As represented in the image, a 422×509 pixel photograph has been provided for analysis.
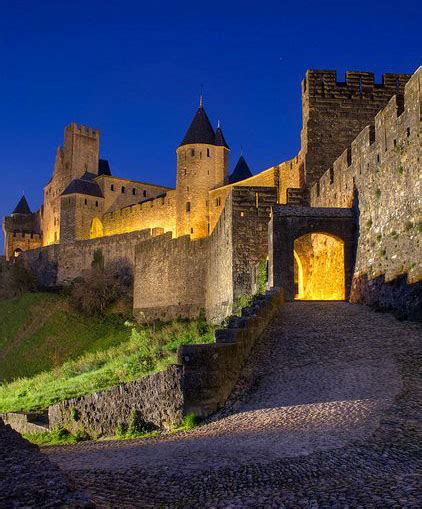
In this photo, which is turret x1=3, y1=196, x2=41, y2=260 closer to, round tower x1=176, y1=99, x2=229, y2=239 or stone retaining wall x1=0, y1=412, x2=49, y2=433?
round tower x1=176, y1=99, x2=229, y2=239

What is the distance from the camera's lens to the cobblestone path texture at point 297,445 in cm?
457

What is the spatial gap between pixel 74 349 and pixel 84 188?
28250 mm

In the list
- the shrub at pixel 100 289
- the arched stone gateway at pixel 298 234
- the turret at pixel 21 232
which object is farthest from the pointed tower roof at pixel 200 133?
the arched stone gateway at pixel 298 234

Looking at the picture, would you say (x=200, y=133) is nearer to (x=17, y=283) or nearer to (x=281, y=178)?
(x=281, y=178)

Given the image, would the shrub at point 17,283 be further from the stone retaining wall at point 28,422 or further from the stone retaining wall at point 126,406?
the stone retaining wall at point 126,406

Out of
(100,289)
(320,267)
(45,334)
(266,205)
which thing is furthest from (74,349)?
(320,267)

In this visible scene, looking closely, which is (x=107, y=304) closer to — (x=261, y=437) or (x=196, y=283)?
(x=196, y=283)

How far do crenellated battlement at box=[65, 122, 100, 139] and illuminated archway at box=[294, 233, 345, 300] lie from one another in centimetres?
4801

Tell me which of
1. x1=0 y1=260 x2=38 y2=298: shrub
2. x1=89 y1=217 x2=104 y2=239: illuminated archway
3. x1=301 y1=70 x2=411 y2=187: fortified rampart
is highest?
x1=301 y1=70 x2=411 y2=187: fortified rampart

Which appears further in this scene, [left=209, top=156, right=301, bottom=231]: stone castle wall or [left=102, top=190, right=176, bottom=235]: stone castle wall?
[left=102, top=190, right=176, bottom=235]: stone castle wall

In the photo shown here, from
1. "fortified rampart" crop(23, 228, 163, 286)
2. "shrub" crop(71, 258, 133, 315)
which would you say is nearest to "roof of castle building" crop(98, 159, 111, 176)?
"fortified rampart" crop(23, 228, 163, 286)

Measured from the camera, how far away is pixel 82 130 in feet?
220

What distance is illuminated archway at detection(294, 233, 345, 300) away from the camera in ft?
66.1

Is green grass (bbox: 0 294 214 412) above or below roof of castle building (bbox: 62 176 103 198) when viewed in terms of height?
below
